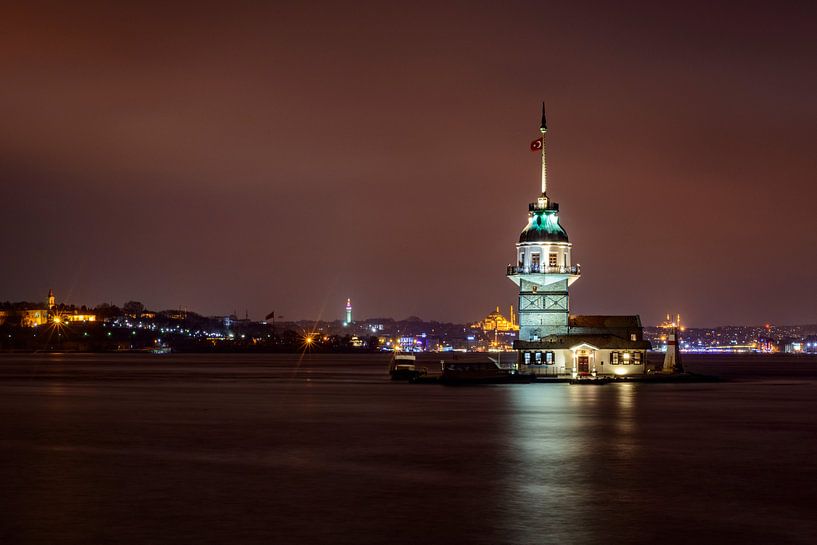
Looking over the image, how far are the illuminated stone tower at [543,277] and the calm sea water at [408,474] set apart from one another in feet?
109

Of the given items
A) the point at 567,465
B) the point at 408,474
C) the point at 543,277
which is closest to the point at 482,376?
the point at 543,277

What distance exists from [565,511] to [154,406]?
41.1m

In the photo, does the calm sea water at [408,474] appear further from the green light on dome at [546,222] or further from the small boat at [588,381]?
the green light on dome at [546,222]

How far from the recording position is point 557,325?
9750cm

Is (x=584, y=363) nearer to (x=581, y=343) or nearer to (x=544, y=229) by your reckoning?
(x=581, y=343)

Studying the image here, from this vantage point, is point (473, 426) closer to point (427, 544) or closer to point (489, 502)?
point (489, 502)

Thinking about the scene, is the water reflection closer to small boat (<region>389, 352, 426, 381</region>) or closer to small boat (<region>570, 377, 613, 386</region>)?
small boat (<region>570, 377, 613, 386</region>)

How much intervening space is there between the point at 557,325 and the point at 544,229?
873 centimetres

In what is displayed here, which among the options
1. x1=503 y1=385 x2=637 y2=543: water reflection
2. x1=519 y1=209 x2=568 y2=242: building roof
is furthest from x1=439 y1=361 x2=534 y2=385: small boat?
x1=503 y1=385 x2=637 y2=543: water reflection

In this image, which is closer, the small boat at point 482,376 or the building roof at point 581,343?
the small boat at point 482,376

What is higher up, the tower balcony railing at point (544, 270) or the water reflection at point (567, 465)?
the tower balcony railing at point (544, 270)

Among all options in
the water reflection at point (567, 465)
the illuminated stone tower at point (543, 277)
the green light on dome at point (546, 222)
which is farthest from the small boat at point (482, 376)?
the water reflection at point (567, 465)

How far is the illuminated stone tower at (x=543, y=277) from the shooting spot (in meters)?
97.8

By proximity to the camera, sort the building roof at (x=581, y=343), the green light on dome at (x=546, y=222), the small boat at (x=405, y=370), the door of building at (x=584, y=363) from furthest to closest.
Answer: the small boat at (x=405, y=370)
the green light on dome at (x=546, y=222)
the door of building at (x=584, y=363)
the building roof at (x=581, y=343)
